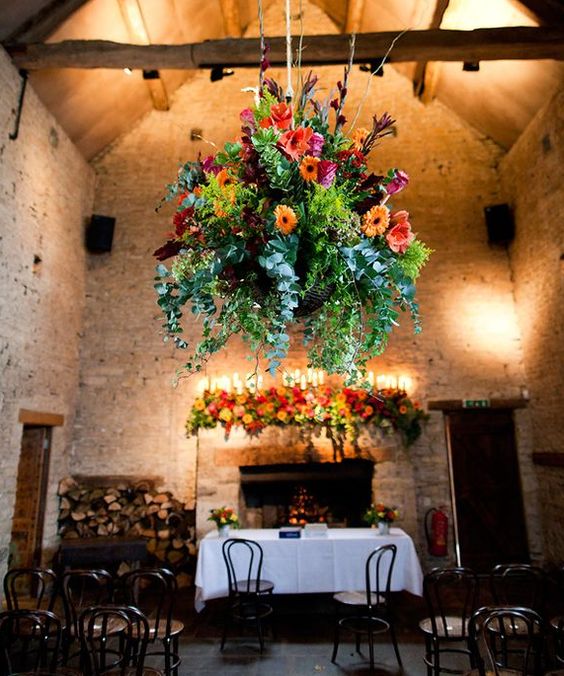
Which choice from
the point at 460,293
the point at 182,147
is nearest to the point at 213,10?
the point at 182,147

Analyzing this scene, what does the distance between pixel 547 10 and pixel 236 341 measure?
4.89m

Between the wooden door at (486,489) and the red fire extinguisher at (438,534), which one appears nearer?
the red fire extinguisher at (438,534)

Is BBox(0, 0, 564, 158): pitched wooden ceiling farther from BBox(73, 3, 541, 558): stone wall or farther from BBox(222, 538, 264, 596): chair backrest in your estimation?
BBox(222, 538, 264, 596): chair backrest

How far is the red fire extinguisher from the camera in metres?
5.72

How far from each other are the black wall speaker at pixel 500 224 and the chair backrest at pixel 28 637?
20.5 feet

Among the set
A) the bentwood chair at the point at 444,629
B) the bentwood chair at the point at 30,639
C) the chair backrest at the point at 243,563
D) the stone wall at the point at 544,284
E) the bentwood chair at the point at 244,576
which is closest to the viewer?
the bentwood chair at the point at 30,639

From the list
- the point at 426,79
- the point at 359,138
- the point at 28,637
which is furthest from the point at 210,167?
the point at 426,79

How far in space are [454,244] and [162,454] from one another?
4728 millimetres

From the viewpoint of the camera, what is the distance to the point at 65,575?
3.18 meters

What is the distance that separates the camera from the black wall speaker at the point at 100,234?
6543 mm

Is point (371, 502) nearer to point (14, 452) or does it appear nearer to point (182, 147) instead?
point (14, 452)

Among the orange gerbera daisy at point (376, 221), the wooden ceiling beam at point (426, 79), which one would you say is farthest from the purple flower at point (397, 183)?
the wooden ceiling beam at point (426, 79)

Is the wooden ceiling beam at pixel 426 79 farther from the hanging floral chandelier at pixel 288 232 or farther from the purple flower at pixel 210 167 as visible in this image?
the purple flower at pixel 210 167

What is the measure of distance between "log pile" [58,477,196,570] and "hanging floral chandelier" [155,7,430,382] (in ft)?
15.4
